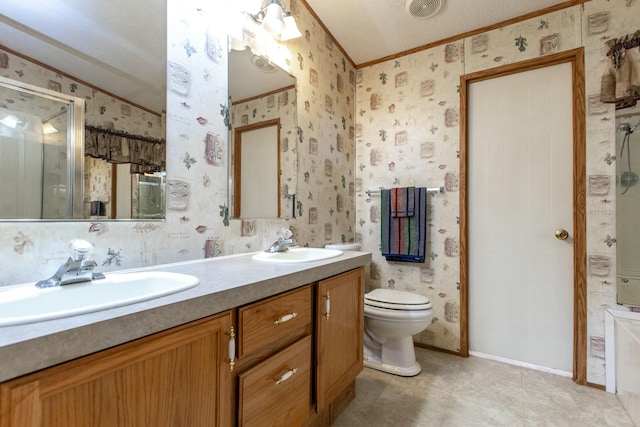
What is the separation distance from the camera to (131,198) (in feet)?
3.49

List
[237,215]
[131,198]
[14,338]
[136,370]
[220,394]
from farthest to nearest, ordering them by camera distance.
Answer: [237,215], [131,198], [220,394], [136,370], [14,338]

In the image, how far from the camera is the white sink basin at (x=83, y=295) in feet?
1.89

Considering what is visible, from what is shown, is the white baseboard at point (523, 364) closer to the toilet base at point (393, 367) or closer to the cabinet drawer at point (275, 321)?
the toilet base at point (393, 367)

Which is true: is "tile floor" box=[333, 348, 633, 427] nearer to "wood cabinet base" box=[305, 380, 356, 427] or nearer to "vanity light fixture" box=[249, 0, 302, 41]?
"wood cabinet base" box=[305, 380, 356, 427]

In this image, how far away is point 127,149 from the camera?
3.50 ft

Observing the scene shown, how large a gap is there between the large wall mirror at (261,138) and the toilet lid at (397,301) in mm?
808

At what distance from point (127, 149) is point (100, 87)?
211 mm

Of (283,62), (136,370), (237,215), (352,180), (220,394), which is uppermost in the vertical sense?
(283,62)

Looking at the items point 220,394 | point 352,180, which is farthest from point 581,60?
point 220,394

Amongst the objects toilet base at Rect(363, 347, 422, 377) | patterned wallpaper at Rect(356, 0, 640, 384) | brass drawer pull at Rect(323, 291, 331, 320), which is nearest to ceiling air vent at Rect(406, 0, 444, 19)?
patterned wallpaper at Rect(356, 0, 640, 384)

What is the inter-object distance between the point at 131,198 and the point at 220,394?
74cm

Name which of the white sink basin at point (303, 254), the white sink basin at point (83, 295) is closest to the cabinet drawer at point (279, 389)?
the white sink basin at point (83, 295)

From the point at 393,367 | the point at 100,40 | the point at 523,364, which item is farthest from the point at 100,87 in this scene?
the point at 523,364

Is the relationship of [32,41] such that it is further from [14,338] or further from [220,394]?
[220,394]
